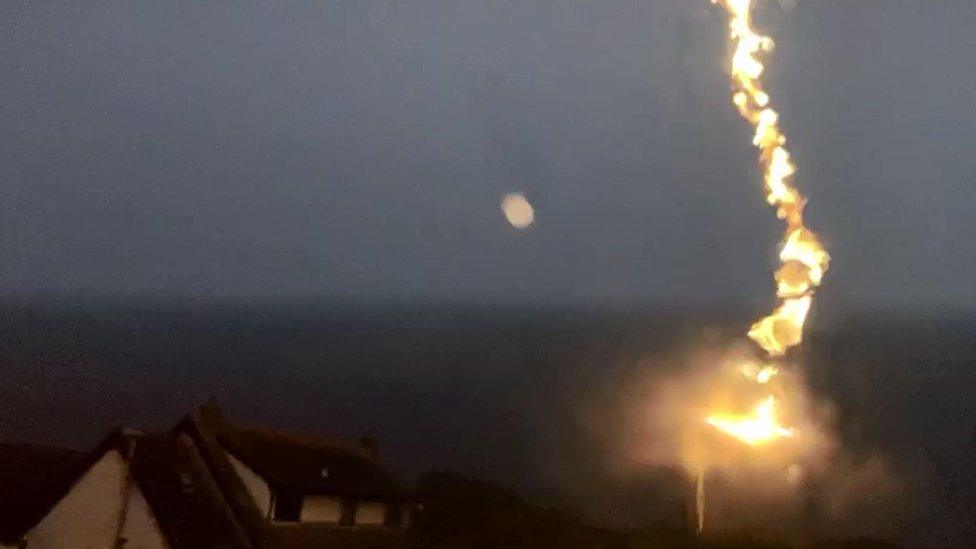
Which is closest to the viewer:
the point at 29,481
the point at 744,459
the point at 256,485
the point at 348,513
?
the point at 29,481

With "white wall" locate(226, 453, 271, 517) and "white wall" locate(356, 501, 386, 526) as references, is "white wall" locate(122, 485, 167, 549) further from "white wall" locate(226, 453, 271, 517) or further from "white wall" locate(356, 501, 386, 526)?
"white wall" locate(356, 501, 386, 526)

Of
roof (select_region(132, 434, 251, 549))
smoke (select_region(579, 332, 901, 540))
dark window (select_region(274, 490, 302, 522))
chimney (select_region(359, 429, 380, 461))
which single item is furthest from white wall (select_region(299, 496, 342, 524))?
smoke (select_region(579, 332, 901, 540))

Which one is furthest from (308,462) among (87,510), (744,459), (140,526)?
(744,459)

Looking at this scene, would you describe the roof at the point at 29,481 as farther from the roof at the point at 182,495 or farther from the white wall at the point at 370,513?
the white wall at the point at 370,513

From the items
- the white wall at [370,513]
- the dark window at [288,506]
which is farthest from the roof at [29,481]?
the white wall at [370,513]

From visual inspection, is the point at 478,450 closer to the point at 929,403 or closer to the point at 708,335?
the point at 708,335

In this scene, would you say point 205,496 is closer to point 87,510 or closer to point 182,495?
point 182,495

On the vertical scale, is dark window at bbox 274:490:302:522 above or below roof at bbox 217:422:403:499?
below
